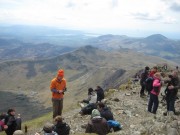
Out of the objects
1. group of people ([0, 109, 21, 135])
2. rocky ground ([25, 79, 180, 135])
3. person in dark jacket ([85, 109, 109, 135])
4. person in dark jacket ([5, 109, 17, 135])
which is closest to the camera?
person in dark jacket ([85, 109, 109, 135])

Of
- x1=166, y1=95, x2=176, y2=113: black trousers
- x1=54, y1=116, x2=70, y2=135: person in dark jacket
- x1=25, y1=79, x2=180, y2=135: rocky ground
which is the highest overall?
x1=166, y1=95, x2=176, y2=113: black trousers

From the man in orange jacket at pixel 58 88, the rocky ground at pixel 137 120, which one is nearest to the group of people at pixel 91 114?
the man in orange jacket at pixel 58 88

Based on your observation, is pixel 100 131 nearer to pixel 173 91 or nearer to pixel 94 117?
pixel 94 117

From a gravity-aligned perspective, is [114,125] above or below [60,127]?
below

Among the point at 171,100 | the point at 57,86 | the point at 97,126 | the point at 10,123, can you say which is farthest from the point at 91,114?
the point at 171,100

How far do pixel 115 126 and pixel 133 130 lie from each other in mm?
1390

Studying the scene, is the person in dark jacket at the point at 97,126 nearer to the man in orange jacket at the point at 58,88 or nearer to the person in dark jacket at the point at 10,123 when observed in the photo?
the man in orange jacket at the point at 58,88

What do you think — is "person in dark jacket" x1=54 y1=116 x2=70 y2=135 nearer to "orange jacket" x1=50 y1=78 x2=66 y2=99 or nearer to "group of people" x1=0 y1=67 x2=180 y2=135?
"group of people" x1=0 y1=67 x2=180 y2=135

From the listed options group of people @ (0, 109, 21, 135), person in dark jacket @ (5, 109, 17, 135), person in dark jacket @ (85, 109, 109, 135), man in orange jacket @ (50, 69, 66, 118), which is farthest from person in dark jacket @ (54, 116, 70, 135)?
man in orange jacket @ (50, 69, 66, 118)

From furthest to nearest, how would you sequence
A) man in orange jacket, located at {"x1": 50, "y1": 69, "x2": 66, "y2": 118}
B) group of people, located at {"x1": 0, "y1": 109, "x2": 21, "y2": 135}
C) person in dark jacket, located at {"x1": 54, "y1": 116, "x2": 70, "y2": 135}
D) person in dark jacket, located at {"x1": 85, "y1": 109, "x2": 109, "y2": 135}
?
man in orange jacket, located at {"x1": 50, "y1": 69, "x2": 66, "y2": 118}
group of people, located at {"x1": 0, "y1": 109, "x2": 21, "y2": 135}
person in dark jacket, located at {"x1": 54, "y1": 116, "x2": 70, "y2": 135}
person in dark jacket, located at {"x1": 85, "y1": 109, "x2": 109, "y2": 135}

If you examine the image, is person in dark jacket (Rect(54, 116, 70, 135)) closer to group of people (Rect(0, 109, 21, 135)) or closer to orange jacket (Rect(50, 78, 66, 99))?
group of people (Rect(0, 109, 21, 135))

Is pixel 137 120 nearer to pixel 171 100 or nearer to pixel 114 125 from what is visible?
pixel 171 100

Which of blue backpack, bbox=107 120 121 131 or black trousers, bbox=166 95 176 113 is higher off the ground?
black trousers, bbox=166 95 176 113

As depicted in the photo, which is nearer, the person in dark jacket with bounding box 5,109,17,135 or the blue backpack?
the blue backpack
